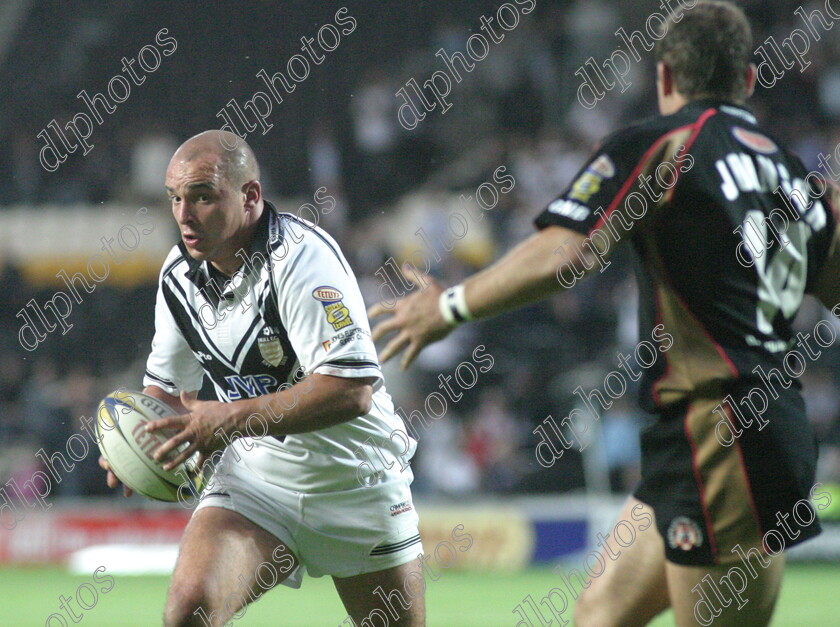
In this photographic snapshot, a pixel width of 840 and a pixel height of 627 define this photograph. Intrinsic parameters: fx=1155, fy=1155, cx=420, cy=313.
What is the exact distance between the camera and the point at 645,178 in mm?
3131

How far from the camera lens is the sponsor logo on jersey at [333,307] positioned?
4016mm

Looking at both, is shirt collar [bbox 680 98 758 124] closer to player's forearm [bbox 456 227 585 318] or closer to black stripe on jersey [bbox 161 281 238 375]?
player's forearm [bbox 456 227 585 318]

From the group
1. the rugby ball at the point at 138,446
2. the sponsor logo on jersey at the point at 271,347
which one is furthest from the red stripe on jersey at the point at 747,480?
the rugby ball at the point at 138,446

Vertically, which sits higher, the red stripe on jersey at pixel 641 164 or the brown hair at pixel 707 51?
the brown hair at pixel 707 51

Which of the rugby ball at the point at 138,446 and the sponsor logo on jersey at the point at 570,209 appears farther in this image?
the rugby ball at the point at 138,446

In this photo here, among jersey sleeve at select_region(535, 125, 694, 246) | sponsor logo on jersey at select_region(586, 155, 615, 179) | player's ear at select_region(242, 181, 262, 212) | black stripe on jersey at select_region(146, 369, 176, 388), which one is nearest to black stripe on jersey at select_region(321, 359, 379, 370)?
player's ear at select_region(242, 181, 262, 212)

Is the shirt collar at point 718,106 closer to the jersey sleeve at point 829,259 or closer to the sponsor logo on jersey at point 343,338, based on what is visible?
the jersey sleeve at point 829,259

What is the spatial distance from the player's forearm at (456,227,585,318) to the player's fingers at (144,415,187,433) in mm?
1286

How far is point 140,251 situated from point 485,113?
5.08 metres

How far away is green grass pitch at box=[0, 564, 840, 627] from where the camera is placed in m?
8.65

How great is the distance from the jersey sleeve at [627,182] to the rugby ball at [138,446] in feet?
6.02

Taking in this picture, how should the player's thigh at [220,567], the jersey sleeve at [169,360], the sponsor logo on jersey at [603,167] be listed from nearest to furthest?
1. the sponsor logo on jersey at [603,167]
2. the player's thigh at [220,567]
3. the jersey sleeve at [169,360]

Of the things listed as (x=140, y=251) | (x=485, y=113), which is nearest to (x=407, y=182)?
(x=485, y=113)

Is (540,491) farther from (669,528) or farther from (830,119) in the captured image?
(669,528)
